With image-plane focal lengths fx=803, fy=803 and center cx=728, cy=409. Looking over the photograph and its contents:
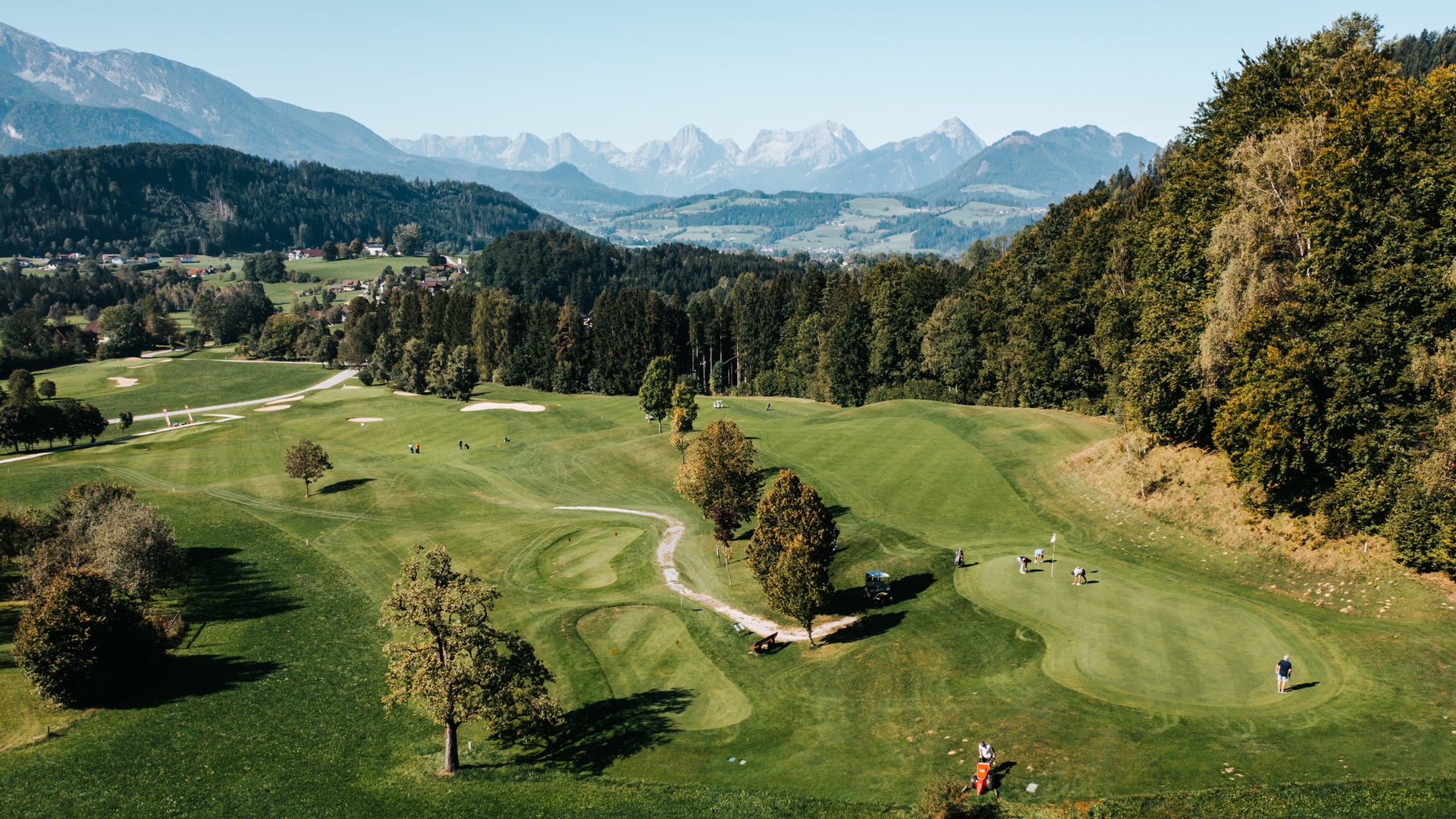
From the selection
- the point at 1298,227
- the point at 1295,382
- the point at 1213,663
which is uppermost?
the point at 1298,227

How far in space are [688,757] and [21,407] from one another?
101075 millimetres

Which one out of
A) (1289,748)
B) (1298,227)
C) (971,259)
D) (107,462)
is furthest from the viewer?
(971,259)

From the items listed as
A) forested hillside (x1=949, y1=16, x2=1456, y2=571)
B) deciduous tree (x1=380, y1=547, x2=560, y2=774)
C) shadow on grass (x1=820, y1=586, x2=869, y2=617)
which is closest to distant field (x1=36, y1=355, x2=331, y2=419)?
deciduous tree (x1=380, y1=547, x2=560, y2=774)

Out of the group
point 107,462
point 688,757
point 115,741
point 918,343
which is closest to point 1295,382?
point 688,757

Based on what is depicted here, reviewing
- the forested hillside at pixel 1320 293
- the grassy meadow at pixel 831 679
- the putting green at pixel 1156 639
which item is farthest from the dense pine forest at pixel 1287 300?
the putting green at pixel 1156 639

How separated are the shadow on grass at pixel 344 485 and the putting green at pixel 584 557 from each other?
27070mm

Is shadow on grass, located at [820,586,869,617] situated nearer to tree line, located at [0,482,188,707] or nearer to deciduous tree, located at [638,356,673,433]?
tree line, located at [0,482,188,707]

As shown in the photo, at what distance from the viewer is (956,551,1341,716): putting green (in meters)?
30.3

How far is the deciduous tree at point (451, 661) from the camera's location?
95.2ft

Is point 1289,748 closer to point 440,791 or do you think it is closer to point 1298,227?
point 440,791

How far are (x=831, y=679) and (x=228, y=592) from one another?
1555 inches

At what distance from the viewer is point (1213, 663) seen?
32.6 metres

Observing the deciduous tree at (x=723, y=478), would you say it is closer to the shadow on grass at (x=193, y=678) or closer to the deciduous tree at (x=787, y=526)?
the deciduous tree at (x=787, y=526)

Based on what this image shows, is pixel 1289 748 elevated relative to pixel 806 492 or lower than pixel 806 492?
lower
